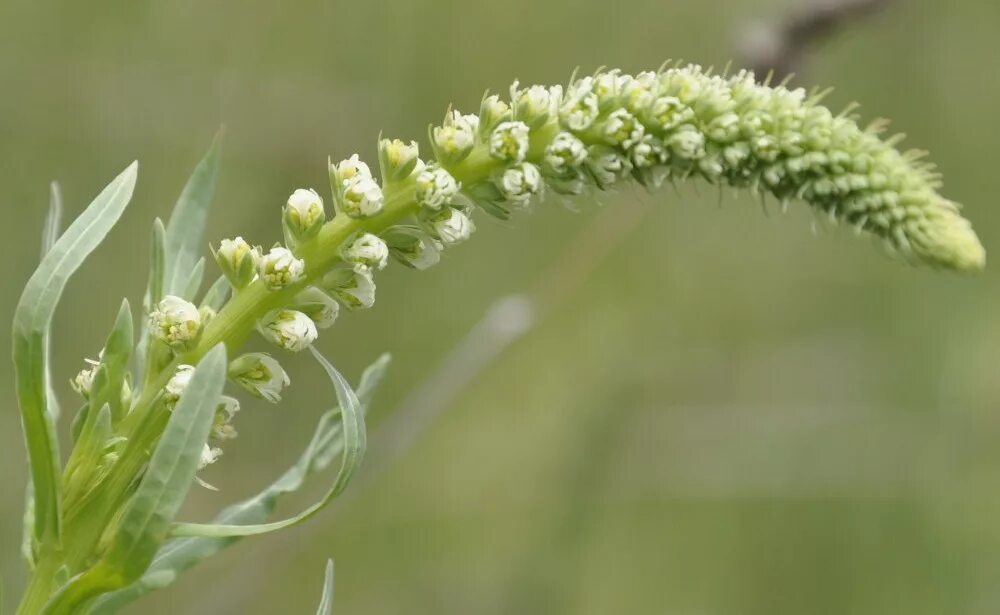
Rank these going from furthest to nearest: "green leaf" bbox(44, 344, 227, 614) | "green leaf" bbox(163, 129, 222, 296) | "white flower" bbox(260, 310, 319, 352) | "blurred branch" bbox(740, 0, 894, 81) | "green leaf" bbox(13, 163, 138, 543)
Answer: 1. "blurred branch" bbox(740, 0, 894, 81)
2. "green leaf" bbox(163, 129, 222, 296)
3. "white flower" bbox(260, 310, 319, 352)
4. "green leaf" bbox(13, 163, 138, 543)
5. "green leaf" bbox(44, 344, 227, 614)

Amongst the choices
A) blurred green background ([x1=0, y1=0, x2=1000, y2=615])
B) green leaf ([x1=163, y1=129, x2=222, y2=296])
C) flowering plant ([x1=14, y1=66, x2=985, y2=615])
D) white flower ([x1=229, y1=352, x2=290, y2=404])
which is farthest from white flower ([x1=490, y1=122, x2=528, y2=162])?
blurred green background ([x1=0, y1=0, x2=1000, y2=615])

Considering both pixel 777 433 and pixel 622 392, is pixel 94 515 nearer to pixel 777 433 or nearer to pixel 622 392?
pixel 622 392

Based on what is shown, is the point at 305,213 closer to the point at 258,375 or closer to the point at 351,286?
the point at 351,286

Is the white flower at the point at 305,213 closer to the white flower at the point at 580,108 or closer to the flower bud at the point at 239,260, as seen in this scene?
the flower bud at the point at 239,260

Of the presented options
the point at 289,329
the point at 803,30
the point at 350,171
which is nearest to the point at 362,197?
the point at 350,171

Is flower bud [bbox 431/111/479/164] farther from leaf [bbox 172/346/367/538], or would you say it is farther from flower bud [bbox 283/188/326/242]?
leaf [bbox 172/346/367/538]

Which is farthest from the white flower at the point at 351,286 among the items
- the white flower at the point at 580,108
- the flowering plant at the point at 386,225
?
the white flower at the point at 580,108
